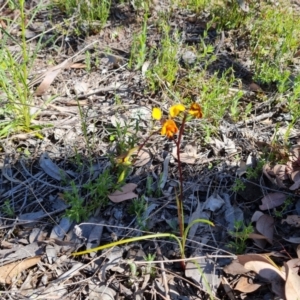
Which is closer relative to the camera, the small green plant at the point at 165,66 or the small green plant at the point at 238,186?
the small green plant at the point at 238,186

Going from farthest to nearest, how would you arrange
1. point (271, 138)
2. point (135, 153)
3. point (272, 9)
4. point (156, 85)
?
point (272, 9) → point (156, 85) → point (271, 138) → point (135, 153)

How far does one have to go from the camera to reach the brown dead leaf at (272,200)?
76.5 inches

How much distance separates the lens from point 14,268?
177 centimetres

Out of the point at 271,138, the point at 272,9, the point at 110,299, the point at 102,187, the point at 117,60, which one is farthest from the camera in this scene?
the point at 272,9

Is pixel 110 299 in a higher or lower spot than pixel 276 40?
lower

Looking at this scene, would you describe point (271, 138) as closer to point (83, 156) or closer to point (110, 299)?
point (83, 156)

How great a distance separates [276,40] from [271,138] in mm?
767

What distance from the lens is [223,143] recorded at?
2.21 meters

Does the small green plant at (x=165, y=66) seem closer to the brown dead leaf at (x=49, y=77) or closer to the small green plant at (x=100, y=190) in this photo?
the brown dead leaf at (x=49, y=77)

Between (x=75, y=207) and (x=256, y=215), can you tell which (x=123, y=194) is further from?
(x=256, y=215)

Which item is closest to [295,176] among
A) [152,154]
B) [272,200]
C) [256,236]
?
[272,200]

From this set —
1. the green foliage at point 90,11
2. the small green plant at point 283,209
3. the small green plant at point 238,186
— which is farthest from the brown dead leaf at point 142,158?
the green foliage at point 90,11

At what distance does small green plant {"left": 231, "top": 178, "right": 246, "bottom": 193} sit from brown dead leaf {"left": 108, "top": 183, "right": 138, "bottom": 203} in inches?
18.2

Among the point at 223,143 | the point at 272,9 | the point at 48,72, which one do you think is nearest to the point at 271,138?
the point at 223,143
